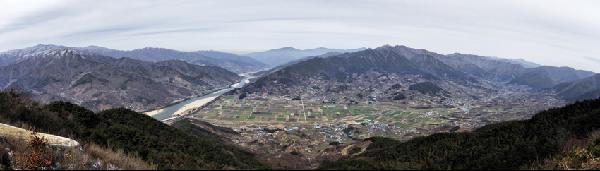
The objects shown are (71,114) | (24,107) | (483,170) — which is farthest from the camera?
(71,114)

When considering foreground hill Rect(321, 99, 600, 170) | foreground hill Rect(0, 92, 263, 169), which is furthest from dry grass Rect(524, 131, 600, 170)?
foreground hill Rect(0, 92, 263, 169)

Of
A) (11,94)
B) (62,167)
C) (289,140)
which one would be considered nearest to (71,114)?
(11,94)

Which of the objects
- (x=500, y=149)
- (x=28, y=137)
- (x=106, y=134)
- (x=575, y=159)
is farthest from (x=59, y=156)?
(x=575, y=159)

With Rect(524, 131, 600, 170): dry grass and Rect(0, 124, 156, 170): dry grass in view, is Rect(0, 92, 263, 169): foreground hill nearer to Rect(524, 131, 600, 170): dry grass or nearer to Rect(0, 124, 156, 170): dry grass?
Rect(0, 124, 156, 170): dry grass

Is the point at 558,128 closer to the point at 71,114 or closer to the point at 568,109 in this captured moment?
the point at 568,109

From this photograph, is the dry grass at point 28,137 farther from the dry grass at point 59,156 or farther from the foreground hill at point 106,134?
the foreground hill at point 106,134

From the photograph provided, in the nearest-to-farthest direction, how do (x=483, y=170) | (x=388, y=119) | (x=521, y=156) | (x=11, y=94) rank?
(x=483, y=170) < (x=521, y=156) < (x=11, y=94) < (x=388, y=119)

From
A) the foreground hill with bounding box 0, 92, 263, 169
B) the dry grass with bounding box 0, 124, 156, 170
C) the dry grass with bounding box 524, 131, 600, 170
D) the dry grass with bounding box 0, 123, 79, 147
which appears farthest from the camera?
the foreground hill with bounding box 0, 92, 263, 169

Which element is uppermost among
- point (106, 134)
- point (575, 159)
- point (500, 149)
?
point (575, 159)

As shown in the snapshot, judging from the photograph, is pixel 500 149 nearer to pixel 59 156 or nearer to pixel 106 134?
pixel 59 156
